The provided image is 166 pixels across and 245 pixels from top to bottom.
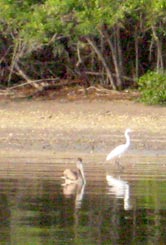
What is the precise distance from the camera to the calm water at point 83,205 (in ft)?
39.3

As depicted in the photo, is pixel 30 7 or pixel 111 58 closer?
pixel 30 7

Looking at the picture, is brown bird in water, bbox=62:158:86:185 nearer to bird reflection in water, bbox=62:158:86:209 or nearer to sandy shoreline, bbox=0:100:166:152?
bird reflection in water, bbox=62:158:86:209

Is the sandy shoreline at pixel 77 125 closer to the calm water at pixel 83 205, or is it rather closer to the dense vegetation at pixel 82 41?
the dense vegetation at pixel 82 41

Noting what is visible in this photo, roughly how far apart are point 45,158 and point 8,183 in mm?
4573

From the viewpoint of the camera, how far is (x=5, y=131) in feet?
81.7

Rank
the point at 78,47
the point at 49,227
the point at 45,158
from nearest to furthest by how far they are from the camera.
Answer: the point at 49,227
the point at 45,158
the point at 78,47

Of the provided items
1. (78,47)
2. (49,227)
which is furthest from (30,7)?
(49,227)

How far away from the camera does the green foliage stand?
91.9ft

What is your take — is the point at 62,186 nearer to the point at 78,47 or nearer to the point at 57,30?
the point at 57,30

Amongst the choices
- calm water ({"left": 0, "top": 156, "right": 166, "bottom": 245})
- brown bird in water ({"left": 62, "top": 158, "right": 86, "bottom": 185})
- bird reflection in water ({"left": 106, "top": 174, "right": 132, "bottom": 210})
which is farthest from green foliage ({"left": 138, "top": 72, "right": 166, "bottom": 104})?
brown bird in water ({"left": 62, "top": 158, "right": 86, "bottom": 185})

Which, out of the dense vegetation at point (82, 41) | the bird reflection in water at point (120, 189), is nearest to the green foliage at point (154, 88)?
the dense vegetation at point (82, 41)

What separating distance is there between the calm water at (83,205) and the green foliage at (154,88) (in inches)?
301

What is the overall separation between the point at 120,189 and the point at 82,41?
14.2 meters

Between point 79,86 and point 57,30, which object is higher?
point 57,30
